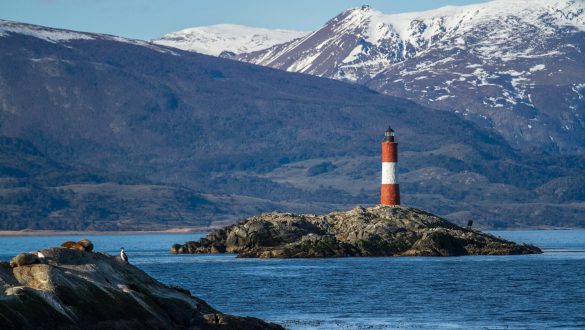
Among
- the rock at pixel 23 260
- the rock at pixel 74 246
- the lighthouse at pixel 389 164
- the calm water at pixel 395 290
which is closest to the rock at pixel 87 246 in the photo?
the rock at pixel 74 246

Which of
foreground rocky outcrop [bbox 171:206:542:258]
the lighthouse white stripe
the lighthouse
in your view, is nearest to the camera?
foreground rocky outcrop [bbox 171:206:542:258]

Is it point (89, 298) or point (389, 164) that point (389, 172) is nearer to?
point (389, 164)

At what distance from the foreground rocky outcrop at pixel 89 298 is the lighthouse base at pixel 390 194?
3193 inches

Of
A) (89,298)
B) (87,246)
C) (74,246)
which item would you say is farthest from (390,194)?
(89,298)

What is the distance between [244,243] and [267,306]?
65.9 metres

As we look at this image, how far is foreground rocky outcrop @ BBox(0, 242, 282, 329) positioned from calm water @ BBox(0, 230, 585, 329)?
9888mm

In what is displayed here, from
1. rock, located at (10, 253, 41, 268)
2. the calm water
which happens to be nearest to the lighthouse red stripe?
the calm water

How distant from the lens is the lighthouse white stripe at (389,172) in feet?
431

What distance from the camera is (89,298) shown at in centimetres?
4975

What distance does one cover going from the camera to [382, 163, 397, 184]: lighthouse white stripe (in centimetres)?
13125

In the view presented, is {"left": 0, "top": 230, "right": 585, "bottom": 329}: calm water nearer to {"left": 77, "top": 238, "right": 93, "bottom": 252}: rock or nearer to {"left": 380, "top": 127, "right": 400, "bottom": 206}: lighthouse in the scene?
{"left": 380, "top": 127, "right": 400, "bottom": 206}: lighthouse

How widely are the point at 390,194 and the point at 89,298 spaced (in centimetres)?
8905

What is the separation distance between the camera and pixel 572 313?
69.1 meters

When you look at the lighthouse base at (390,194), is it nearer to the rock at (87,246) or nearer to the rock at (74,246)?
the rock at (74,246)
